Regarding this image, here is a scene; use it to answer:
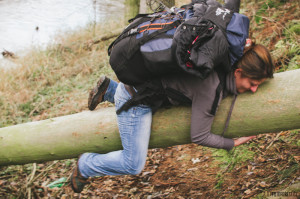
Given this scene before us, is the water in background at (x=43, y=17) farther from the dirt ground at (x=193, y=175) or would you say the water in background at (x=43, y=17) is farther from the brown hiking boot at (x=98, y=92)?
the brown hiking boot at (x=98, y=92)

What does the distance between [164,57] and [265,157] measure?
6.83 feet

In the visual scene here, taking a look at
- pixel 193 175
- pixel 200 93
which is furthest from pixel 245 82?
pixel 193 175

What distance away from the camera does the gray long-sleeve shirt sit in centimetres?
196

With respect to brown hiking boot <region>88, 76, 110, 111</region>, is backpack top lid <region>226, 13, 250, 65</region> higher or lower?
higher

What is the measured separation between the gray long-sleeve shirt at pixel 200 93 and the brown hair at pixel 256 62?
0.14 meters

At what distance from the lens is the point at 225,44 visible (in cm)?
168

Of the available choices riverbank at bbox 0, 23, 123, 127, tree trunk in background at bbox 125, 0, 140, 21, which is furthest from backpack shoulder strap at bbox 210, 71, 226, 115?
tree trunk in background at bbox 125, 0, 140, 21

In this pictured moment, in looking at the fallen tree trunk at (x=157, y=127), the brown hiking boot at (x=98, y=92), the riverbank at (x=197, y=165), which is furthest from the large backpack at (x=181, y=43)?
the riverbank at (x=197, y=165)

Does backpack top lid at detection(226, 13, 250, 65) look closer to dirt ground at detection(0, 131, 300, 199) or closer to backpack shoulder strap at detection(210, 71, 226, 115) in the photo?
backpack shoulder strap at detection(210, 71, 226, 115)

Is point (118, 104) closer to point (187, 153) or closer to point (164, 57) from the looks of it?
point (164, 57)

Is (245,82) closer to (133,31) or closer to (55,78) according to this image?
(133,31)

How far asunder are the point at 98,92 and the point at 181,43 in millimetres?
1315

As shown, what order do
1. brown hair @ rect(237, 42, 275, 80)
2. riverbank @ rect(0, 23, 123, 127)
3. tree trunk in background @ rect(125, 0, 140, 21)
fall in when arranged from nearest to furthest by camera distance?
brown hair @ rect(237, 42, 275, 80), riverbank @ rect(0, 23, 123, 127), tree trunk in background @ rect(125, 0, 140, 21)

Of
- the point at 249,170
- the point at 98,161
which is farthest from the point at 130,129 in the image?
the point at 249,170
